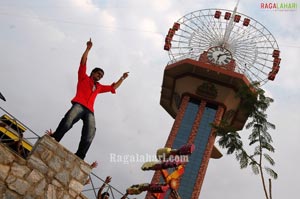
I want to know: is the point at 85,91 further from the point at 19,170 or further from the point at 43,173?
the point at 19,170

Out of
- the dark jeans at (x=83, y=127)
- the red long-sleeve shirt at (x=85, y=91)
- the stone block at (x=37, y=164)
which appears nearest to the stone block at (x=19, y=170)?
the stone block at (x=37, y=164)

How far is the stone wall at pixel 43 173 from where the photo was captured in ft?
18.0

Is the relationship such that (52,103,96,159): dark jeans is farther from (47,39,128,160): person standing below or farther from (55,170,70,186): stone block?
(55,170,70,186): stone block

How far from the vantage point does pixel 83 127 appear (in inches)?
271

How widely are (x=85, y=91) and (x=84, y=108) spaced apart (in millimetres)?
383

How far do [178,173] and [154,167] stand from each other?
42 cm

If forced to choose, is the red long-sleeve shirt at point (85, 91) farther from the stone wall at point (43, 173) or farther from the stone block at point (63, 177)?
the stone block at point (63, 177)

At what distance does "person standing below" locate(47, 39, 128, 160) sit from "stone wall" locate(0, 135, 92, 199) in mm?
405

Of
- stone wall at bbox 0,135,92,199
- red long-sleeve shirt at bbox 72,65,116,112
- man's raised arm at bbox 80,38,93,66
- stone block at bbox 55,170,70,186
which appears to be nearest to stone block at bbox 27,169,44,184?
stone wall at bbox 0,135,92,199

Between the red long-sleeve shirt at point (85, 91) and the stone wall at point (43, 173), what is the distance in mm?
1130

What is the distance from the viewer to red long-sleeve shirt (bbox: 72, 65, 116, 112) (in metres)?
6.95

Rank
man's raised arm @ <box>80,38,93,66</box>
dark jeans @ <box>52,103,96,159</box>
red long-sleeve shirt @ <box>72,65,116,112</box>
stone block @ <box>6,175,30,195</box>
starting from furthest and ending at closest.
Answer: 1. man's raised arm @ <box>80,38,93,66</box>
2. red long-sleeve shirt @ <box>72,65,116,112</box>
3. dark jeans @ <box>52,103,96,159</box>
4. stone block @ <box>6,175,30,195</box>

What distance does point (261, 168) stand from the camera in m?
13.2

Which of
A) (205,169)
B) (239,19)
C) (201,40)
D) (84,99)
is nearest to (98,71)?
(84,99)
